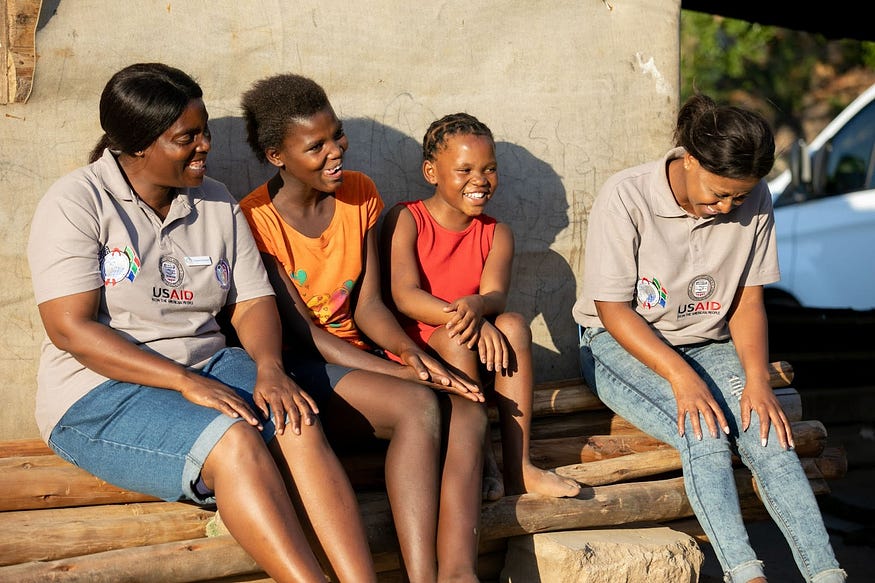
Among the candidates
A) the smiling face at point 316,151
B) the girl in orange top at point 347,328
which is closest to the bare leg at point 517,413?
the girl in orange top at point 347,328

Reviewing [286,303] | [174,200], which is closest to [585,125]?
[286,303]

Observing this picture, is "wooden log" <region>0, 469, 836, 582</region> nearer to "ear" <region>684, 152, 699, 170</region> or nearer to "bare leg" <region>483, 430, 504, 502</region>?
"bare leg" <region>483, 430, 504, 502</region>

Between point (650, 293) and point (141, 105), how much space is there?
2.08 m

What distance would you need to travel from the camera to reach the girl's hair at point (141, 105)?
130 inches

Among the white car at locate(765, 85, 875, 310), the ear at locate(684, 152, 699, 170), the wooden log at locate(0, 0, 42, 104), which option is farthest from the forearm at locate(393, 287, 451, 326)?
the white car at locate(765, 85, 875, 310)

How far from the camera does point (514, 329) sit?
3.78 metres

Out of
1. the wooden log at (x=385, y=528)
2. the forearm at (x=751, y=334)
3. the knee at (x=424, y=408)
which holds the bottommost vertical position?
the wooden log at (x=385, y=528)

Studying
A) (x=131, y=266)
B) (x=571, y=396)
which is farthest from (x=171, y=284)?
(x=571, y=396)

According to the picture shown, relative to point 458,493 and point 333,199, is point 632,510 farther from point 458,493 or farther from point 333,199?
point 333,199

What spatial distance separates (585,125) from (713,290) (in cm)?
114

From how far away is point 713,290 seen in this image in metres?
4.08

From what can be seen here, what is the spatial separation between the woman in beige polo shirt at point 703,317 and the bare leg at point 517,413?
427 mm

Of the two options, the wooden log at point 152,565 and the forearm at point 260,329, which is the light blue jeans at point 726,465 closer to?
the forearm at point 260,329

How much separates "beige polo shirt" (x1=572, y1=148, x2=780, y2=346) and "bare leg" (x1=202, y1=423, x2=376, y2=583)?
1547 millimetres
